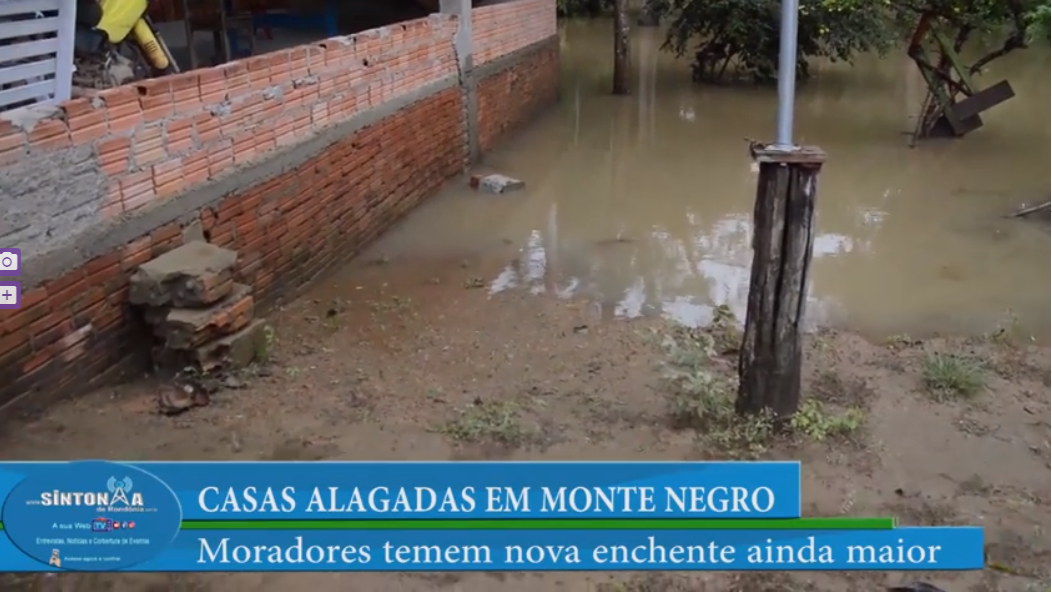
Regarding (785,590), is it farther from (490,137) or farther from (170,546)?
(490,137)

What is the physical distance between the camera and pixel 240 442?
14.8ft

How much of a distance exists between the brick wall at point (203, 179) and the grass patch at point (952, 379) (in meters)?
4.00

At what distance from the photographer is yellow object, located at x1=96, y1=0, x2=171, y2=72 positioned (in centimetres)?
590

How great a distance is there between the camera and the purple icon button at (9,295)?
418 centimetres

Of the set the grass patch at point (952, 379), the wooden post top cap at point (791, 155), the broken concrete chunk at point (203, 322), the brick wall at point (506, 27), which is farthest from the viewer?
the brick wall at point (506, 27)

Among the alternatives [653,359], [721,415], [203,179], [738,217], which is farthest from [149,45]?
[738,217]

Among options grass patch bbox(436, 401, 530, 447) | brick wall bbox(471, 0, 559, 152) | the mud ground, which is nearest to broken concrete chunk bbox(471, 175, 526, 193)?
brick wall bbox(471, 0, 559, 152)

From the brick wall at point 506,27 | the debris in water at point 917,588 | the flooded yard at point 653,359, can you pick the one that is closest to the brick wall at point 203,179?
the flooded yard at point 653,359

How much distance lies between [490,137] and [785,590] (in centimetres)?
916

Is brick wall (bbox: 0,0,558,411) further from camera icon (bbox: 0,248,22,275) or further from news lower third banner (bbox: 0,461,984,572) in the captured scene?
news lower third banner (bbox: 0,461,984,572)

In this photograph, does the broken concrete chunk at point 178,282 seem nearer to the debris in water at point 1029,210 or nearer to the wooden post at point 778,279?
the wooden post at point 778,279

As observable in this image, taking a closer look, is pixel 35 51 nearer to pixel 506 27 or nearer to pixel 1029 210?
pixel 1029 210

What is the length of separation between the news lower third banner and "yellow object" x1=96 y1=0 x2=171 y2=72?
3900 mm

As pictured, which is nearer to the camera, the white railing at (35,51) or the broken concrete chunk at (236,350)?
the white railing at (35,51)
